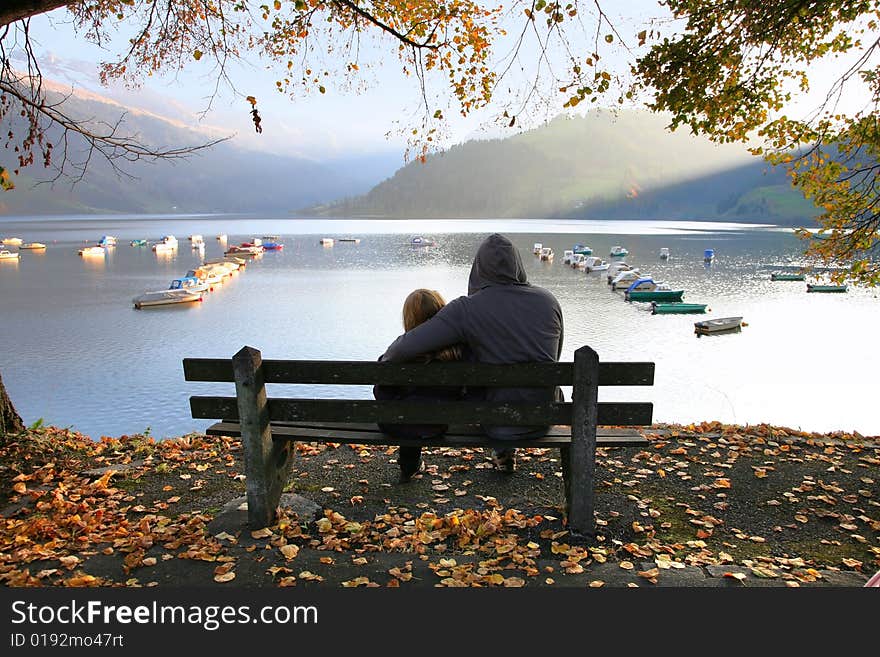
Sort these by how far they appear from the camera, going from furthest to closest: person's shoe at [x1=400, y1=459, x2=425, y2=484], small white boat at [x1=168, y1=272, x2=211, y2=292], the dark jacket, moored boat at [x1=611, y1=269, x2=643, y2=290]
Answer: moored boat at [x1=611, y1=269, x2=643, y2=290] < small white boat at [x1=168, y1=272, x2=211, y2=292] < person's shoe at [x1=400, y1=459, x2=425, y2=484] < the dark jacket

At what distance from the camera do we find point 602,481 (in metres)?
6.17

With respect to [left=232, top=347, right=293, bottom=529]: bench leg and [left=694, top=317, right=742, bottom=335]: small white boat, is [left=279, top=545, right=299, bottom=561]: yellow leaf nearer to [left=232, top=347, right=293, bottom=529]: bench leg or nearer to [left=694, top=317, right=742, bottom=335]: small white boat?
[left=232, top=347, right=293, bottom=529]: bench leg

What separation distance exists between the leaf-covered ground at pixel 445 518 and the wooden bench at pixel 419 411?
0.47 meters

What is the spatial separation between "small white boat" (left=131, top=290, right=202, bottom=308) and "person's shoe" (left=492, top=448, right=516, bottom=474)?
4756 centimetres

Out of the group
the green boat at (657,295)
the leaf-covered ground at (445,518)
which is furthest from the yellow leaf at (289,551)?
the green boat at (657,295)

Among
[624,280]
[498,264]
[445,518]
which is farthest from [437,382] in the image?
[624,280]

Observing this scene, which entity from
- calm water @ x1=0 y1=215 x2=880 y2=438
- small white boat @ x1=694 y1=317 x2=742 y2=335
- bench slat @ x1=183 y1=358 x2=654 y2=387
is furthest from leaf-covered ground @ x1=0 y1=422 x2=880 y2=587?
small white boat @ x1=694 y1=317 x2=742 y2=335

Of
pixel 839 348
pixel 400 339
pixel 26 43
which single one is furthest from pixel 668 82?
pixel 839 348

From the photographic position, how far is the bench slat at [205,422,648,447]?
16.0 ft

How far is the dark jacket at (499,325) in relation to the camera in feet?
15.7

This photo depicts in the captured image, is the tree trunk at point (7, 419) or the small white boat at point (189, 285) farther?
the small white boat at point (189, 285)

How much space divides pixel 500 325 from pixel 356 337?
105 feet

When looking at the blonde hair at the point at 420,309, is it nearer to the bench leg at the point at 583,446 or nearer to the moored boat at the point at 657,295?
the bench leg at the point at 583,446

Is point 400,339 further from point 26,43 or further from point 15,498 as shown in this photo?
point 26,43
